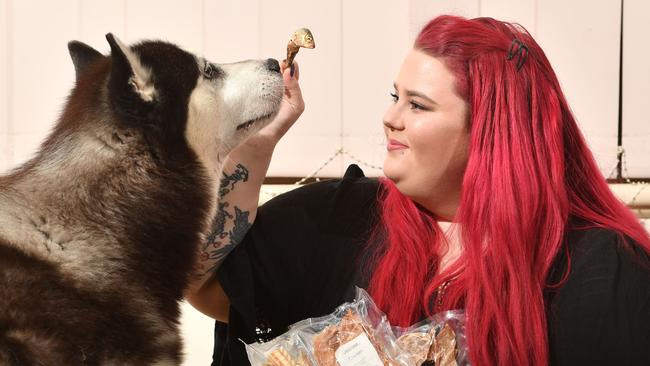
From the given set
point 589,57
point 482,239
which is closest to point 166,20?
point 589,57

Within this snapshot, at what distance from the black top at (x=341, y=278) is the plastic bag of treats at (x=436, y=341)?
19 cm

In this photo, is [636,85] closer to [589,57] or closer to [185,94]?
[589,57]

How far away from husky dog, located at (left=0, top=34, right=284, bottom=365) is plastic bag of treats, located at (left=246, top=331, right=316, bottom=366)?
0.16 m

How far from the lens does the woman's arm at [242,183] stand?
5.53 ft

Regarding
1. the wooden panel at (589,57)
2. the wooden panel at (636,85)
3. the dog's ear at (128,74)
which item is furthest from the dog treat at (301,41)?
the wooden panel at (636,85)

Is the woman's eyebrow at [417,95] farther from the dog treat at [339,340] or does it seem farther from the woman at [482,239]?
the dog treat at [339,340]

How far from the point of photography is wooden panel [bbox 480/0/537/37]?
107 inches

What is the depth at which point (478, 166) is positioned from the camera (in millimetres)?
1588

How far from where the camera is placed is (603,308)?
4.77 feet

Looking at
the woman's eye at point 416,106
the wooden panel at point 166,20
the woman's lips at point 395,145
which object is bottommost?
the woman's lips at point 395,145

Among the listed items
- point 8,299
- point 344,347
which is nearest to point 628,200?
point 344,347

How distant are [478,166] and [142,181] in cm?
70

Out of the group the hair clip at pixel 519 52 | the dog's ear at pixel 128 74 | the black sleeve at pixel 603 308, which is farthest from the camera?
the hair clip at pixel 519 52

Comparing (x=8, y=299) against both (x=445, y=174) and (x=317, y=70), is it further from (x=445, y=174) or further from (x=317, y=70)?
(x=317, y=70)
